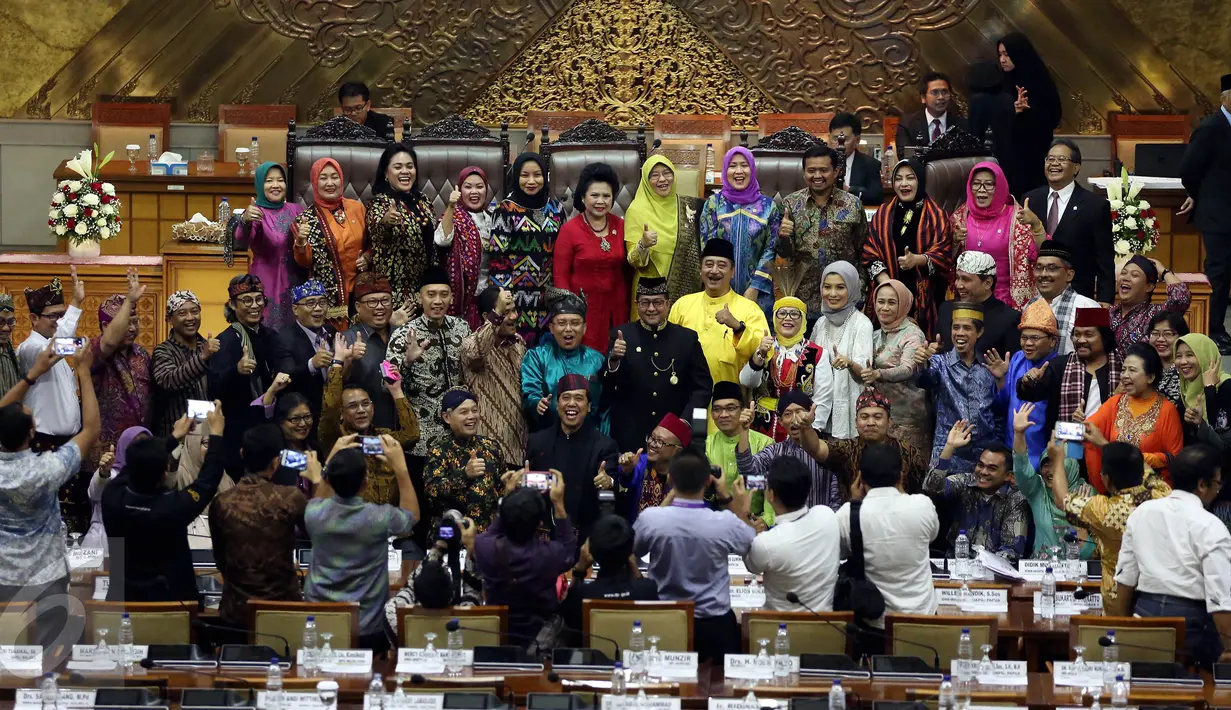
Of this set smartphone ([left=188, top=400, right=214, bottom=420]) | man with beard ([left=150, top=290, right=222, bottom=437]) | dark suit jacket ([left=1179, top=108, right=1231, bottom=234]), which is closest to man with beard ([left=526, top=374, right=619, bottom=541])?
man with beard ([left=150, top=290, right=222, bottom=437])

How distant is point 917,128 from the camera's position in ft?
41.0

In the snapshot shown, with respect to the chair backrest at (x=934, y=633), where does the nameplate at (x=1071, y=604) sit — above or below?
above

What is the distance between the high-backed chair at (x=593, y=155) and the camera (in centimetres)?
1055

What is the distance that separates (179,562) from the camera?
6965 mm

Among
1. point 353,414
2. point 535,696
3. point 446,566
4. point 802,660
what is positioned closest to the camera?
point 535,696

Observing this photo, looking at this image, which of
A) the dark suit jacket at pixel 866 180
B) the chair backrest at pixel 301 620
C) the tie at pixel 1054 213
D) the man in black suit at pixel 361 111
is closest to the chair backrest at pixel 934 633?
the chair backrest at pixel 301 620

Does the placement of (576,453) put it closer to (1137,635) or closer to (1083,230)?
(1137,635)

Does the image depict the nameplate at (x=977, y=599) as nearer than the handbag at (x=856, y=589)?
No

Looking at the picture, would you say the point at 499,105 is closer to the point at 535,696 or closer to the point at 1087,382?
the point at 1087,382

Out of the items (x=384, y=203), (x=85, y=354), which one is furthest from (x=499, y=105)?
(x=85, y=354)

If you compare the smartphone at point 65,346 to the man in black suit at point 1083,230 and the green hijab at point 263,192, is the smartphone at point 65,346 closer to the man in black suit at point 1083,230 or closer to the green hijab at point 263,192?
the green hijab at point 263,192

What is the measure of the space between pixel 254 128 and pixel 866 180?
465cm

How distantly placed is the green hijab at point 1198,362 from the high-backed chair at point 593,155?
11.0 feet

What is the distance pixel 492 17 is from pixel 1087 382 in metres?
6.89
